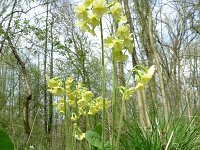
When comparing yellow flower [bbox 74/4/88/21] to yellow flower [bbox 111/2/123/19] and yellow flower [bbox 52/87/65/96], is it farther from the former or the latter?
yellow flower [bbox 52/87/65/96]

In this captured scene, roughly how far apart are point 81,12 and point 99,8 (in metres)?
0.14

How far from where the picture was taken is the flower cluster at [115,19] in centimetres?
184

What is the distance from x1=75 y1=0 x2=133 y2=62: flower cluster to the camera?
184 centimetres

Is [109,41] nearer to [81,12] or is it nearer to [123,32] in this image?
[123,32]

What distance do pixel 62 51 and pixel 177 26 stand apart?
18.1 feet

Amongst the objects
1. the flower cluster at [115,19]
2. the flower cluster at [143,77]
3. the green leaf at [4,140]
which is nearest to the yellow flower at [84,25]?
the flower cluster at [115,19]

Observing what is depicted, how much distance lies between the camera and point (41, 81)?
16609mm

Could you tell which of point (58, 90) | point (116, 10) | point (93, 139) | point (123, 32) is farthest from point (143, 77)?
point (93, 139)

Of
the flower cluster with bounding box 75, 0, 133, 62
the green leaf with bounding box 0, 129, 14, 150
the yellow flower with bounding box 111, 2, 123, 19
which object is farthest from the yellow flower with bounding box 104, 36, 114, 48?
the green leaf with bounding box 0, 129, 14, 150

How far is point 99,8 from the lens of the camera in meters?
1.82

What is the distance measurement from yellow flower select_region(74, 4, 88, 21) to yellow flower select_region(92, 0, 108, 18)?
9cm

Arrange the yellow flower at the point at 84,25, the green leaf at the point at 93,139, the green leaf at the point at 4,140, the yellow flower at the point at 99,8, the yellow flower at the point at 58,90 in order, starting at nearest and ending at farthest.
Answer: the green leaf at the point at 4,140
the yellow flower at the point at 99,8
the yellow flower at the point at 84,25
the yellow flower at the point at 58,90
the green leaf at the point at 93,139

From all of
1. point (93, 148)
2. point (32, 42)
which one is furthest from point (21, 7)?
point (93, 148)

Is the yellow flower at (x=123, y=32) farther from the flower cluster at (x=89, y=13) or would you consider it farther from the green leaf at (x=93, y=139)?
the green leaf at (x=93, y=139)
